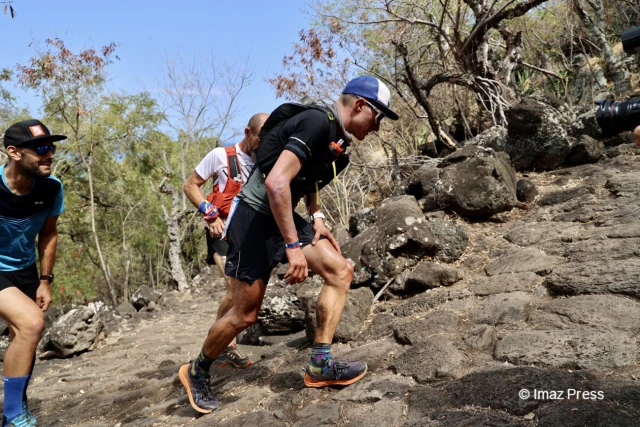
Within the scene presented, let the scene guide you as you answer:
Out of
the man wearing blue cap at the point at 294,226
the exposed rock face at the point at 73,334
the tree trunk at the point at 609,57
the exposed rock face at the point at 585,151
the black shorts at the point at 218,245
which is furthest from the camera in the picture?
Result: the tree trunk at the point at 609,57

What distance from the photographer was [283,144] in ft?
10.4

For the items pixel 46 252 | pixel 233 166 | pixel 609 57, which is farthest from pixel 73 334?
pixel 609 57

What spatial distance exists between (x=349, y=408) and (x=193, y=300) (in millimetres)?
11239

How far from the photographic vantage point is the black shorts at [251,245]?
10.7ft

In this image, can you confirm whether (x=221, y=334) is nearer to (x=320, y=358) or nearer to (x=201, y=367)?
(x=201, y=367)

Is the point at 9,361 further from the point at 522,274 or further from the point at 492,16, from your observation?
the point at 492,16

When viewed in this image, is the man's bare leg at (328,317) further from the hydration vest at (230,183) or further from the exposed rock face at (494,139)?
the exposed rock face at (494,139)

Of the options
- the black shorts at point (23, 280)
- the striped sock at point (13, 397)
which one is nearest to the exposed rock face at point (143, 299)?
the black shorts at point (23, 280)

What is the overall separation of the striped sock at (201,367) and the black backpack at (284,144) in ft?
4.30

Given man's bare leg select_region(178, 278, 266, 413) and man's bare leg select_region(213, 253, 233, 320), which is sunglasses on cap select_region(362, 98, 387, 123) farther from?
man's bare leg select_region(213, 253, 233, 320)

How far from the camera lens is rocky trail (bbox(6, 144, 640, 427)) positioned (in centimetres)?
279

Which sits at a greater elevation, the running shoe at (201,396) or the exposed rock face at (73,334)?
the running shoe at (201,396)

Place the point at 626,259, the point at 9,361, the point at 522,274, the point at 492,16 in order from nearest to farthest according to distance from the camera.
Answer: the point at 9,361 < the point at 626,259 < the point at 522,274 < the point at 492,16

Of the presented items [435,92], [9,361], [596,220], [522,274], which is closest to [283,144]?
[9,361]
